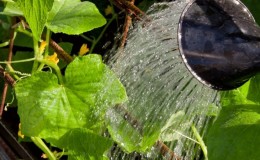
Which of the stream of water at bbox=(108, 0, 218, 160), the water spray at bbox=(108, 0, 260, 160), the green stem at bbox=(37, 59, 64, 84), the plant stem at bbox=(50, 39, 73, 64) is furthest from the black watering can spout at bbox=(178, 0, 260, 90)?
the plant stem at bbox=(50, 39, 73, 64)

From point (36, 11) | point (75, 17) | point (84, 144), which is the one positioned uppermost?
point (36, 11)

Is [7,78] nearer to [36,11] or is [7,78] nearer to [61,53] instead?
[61,53]

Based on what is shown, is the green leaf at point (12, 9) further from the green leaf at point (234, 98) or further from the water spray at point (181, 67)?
the green leaf at point (234, 98)

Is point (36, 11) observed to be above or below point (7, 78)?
above

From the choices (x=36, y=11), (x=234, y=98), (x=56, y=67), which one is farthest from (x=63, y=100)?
(x=234, y=98)

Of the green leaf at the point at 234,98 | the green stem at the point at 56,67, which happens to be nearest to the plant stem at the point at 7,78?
the green stem at the point at 56,67

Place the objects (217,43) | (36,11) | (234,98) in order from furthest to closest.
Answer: (234,98)
(36,11)
(217,43)
